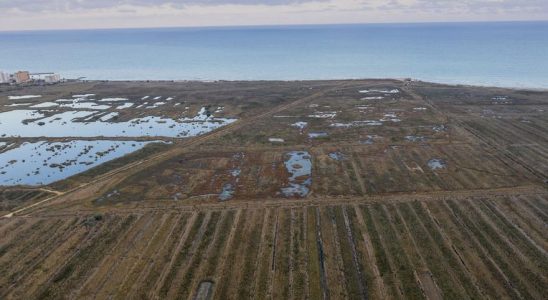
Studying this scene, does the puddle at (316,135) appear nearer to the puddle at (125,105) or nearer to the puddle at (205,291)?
the puddle at (205,291)

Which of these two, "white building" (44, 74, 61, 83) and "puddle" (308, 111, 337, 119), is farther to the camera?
"white building" (44, 74, 61, 83)

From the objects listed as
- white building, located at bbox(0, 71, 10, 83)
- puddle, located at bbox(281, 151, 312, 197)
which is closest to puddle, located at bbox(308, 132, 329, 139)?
puddle, located at bbox(281, 151, 312, 197)

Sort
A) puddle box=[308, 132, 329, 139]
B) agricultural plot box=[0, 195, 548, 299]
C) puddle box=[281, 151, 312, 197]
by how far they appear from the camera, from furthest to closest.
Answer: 1. puddle box=[308, 132, 329, 139]
2. puddle box=[281, 151, 312, 197]
3. agricultural plot box=[0, 195, 548, 299]

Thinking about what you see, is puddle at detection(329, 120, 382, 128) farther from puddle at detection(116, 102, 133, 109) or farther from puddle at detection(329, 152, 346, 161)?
puddle at detection(116, 102, 133, 109)

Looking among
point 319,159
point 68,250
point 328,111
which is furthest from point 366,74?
point 68,250

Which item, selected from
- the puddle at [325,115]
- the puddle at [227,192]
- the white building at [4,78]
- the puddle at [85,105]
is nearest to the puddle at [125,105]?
the puddle at [85,105]

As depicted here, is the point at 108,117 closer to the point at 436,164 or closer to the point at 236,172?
the point at 236,172
